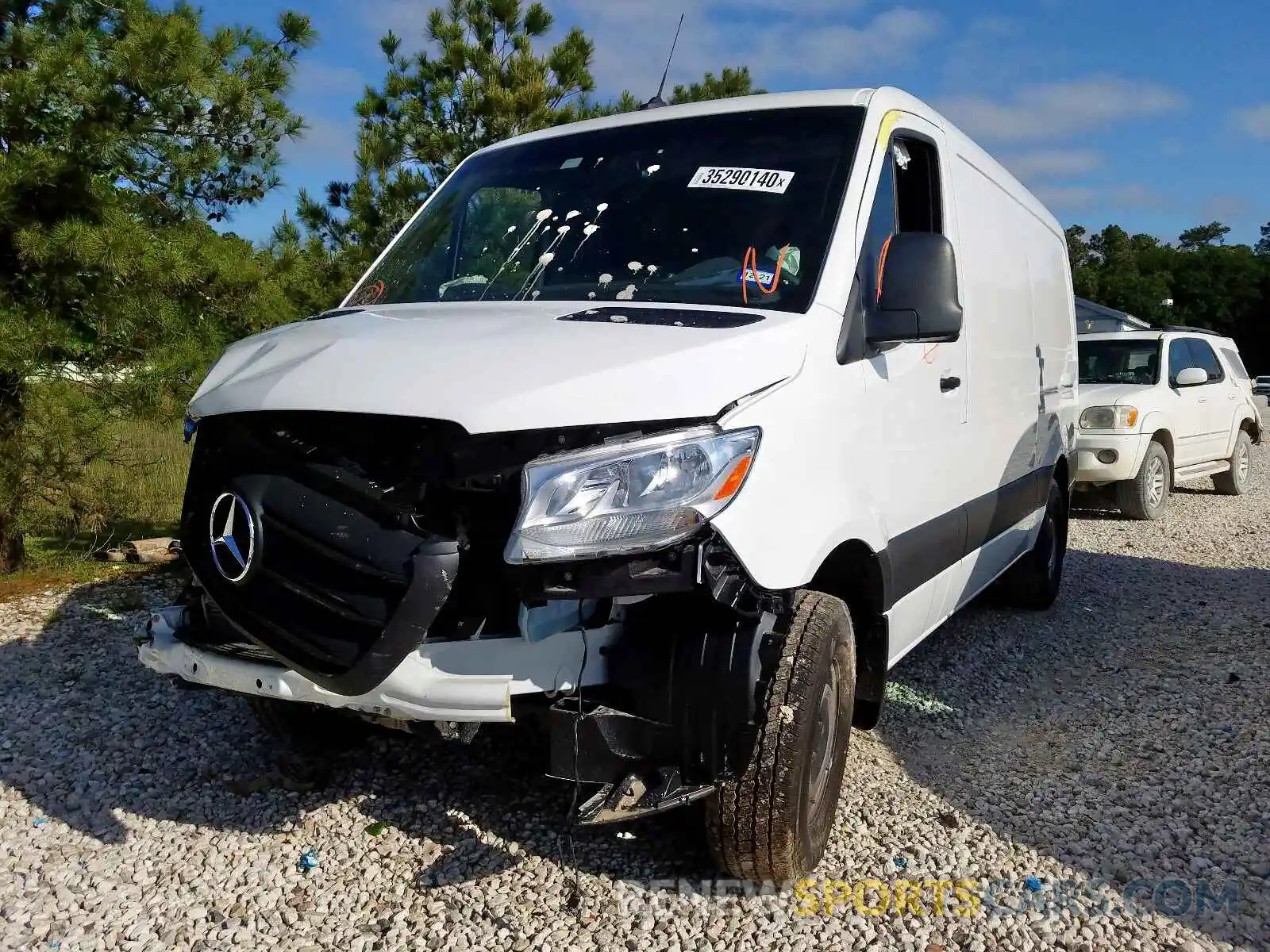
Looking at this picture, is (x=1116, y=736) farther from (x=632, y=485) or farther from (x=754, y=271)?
(x=632, y=485)

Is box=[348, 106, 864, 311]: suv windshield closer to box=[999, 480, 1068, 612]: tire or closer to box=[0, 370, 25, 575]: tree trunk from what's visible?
box=[999, 480, 1068, 612]: tire

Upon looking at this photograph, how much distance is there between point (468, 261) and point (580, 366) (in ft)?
4.48

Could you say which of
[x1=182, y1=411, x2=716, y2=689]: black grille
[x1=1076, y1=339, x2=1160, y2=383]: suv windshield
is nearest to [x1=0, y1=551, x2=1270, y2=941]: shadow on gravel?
[x1=182, y1=411, x2=716, y2=689]: black grille

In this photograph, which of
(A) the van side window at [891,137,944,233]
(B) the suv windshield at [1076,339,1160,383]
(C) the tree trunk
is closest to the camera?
(A) the van side window at [891,137,944,233]

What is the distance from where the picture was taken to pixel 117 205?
580 centimetres

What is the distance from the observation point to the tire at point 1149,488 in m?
9.34

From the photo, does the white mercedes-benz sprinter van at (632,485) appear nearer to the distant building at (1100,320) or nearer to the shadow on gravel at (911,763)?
the shadow on gravel at (911,763)

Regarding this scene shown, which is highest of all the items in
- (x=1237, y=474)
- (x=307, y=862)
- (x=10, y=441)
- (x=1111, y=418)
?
(x=1111, y=418)

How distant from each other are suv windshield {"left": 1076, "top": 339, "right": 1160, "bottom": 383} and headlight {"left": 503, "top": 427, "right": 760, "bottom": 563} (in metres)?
8.79

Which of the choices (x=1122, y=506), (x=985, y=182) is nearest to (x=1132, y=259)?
(x=1122, y=506)

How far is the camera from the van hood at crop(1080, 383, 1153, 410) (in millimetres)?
9266

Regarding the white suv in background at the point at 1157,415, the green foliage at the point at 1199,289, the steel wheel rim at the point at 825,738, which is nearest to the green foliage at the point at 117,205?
the steel wheel rim at the point at 825,738

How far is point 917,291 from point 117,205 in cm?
487

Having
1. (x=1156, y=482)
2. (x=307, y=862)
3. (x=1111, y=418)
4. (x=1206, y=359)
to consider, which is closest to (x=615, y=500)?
(x=307, y=862)
